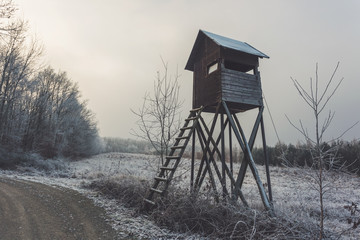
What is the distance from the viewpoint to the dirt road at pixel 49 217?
5191 millimetres

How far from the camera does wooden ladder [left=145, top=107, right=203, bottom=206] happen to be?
6969mm

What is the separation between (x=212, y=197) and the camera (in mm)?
6781

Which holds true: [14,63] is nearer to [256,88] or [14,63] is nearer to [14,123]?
[14,123]

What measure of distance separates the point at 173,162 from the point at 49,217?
13.5 feet

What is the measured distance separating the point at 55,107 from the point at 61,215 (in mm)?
30474

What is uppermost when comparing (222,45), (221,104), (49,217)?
(222,45)

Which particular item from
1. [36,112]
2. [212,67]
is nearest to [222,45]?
[212,67]

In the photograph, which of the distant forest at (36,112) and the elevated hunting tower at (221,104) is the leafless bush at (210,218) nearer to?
the elevated hunting tower at (221,104)

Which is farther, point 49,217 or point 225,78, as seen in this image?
point 225,78

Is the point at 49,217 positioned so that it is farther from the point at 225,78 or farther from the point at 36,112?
the point at 36,112

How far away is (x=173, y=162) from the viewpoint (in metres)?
7.89

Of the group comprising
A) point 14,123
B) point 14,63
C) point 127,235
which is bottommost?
point 127,235

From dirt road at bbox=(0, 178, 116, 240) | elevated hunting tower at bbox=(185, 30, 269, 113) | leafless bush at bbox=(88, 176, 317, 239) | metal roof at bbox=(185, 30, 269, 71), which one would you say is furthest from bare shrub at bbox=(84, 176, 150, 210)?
metal roof at bbox=(185, 30, 269, 71)

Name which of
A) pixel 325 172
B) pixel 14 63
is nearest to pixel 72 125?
pixel 14 63
